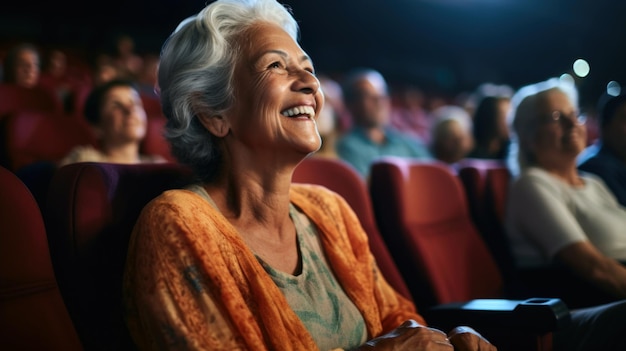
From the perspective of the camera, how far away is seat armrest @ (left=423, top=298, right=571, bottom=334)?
0.89 metres

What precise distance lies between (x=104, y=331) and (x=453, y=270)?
0.77 meters

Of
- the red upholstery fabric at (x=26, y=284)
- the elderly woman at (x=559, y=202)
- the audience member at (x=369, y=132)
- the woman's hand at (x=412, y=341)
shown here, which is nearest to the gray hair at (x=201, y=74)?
the red upholstery fabric at (x=26, y=284)

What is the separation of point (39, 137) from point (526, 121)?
1.49 metres

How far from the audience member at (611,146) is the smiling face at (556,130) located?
0.16 metres

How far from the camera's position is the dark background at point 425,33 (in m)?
5.49

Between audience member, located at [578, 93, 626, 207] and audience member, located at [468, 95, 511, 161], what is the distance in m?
0.57

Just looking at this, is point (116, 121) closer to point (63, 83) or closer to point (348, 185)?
point (348, 185)

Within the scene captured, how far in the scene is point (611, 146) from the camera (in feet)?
5.57

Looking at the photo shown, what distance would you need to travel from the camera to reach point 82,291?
2.51ft

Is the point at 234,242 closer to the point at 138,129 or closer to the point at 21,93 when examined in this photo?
the point at 138,129

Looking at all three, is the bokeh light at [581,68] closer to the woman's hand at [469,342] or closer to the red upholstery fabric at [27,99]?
the red upholstery fabric at [27,99]

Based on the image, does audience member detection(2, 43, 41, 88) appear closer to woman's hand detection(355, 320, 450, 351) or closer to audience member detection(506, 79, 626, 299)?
audience member detection(506, 79, 626, 299)

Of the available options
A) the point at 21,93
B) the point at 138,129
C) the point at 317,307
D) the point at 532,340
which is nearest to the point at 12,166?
the point at 138,129

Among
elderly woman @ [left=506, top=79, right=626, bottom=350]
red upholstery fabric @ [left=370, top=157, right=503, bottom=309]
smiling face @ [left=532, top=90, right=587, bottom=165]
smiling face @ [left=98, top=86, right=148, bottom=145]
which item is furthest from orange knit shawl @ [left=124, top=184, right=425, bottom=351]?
smiling face @ [left=98, top=86, right=148, bottom=145]
